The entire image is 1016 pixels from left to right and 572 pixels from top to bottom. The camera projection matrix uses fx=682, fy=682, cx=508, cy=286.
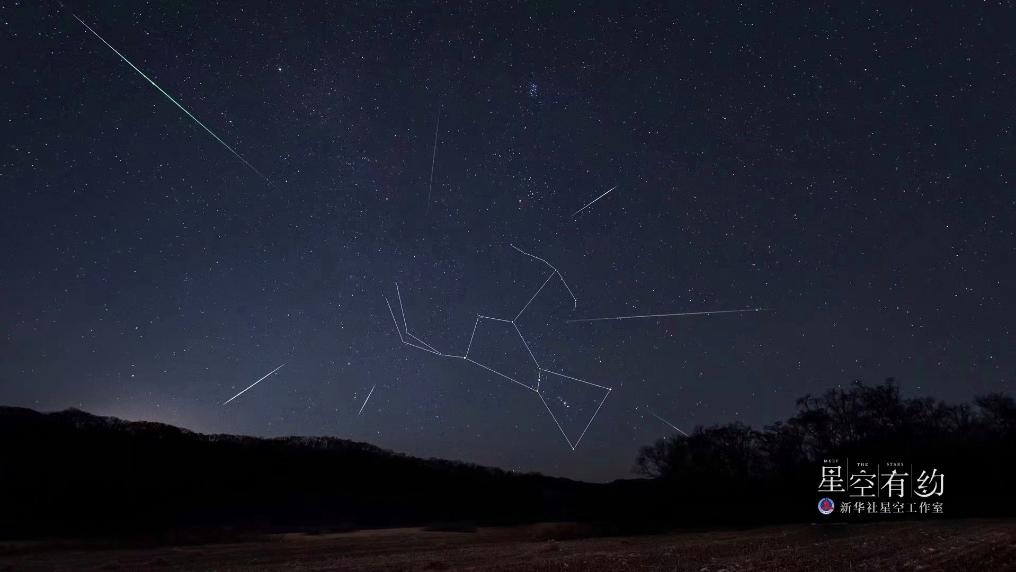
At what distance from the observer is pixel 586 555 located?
27.0 meters

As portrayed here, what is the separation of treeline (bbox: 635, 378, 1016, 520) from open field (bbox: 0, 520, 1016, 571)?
30.2 metres

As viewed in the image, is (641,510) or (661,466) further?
(661,466)

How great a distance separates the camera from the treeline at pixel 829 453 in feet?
214

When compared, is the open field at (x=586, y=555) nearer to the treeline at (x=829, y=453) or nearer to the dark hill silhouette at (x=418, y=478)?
the dark hill silhouette at (x=418, y=478)

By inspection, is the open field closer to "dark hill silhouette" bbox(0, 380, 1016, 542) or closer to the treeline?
"dark hill silhouette" bbox(0, 380, 1016, 542)

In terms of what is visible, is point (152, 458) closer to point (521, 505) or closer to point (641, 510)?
point (521, 505)

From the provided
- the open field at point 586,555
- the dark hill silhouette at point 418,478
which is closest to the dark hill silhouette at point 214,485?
the dark hill silhouette at point 418,478

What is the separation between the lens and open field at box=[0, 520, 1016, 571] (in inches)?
893

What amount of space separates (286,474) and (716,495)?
50929 mm

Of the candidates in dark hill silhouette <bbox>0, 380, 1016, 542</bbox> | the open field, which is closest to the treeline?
dark hill silhouette <bbox>0, 380, 1016, 542</bbox>

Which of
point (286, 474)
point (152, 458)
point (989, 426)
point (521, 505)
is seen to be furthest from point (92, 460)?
point (989, 426)

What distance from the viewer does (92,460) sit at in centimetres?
6594

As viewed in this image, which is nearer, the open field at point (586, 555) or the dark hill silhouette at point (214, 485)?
the open field at point (586, 555)

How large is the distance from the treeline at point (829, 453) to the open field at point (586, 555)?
3022 centimetres
